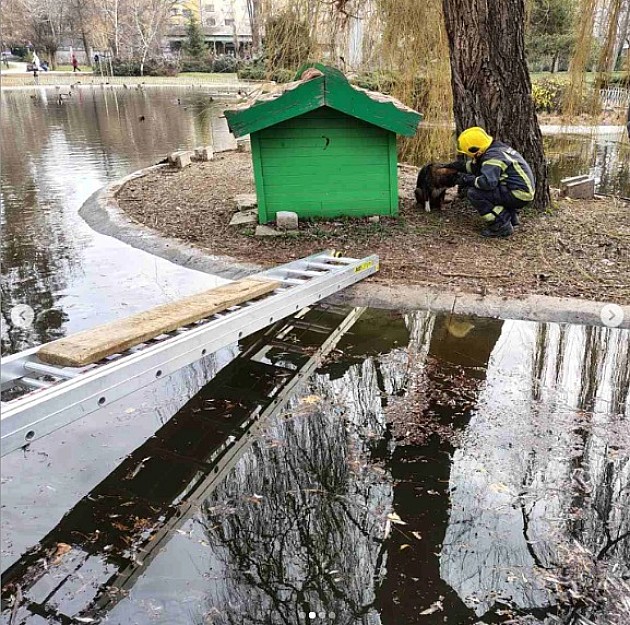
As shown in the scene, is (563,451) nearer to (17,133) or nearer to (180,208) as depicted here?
(180,208)

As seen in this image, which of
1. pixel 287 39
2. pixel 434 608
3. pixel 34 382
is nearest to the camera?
pixel 434 608

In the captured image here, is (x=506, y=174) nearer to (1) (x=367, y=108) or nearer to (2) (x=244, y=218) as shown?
(1) (x=367, y=108)

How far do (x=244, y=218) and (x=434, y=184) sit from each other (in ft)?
7.32

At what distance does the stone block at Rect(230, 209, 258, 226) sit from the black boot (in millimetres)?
2570

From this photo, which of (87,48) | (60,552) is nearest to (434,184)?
(60,552)

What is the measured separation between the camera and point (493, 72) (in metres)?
6.59

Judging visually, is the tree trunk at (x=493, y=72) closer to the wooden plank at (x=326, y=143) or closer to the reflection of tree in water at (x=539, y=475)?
the wooden plank at (x=326, y=143)

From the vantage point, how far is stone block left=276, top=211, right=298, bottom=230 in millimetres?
6566

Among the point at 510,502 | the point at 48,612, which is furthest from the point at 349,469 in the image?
the point at 48,612

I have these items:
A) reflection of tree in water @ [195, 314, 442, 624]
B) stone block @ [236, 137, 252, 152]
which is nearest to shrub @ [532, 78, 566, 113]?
stone block @ [236, 137, 252, 152]

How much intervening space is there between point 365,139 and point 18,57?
51668 mm

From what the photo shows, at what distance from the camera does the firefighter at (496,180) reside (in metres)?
6.11

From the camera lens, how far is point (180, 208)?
809 cm

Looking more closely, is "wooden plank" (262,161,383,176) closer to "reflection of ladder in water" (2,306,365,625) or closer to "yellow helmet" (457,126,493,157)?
"yellow helmet" (457,126,493,157)
